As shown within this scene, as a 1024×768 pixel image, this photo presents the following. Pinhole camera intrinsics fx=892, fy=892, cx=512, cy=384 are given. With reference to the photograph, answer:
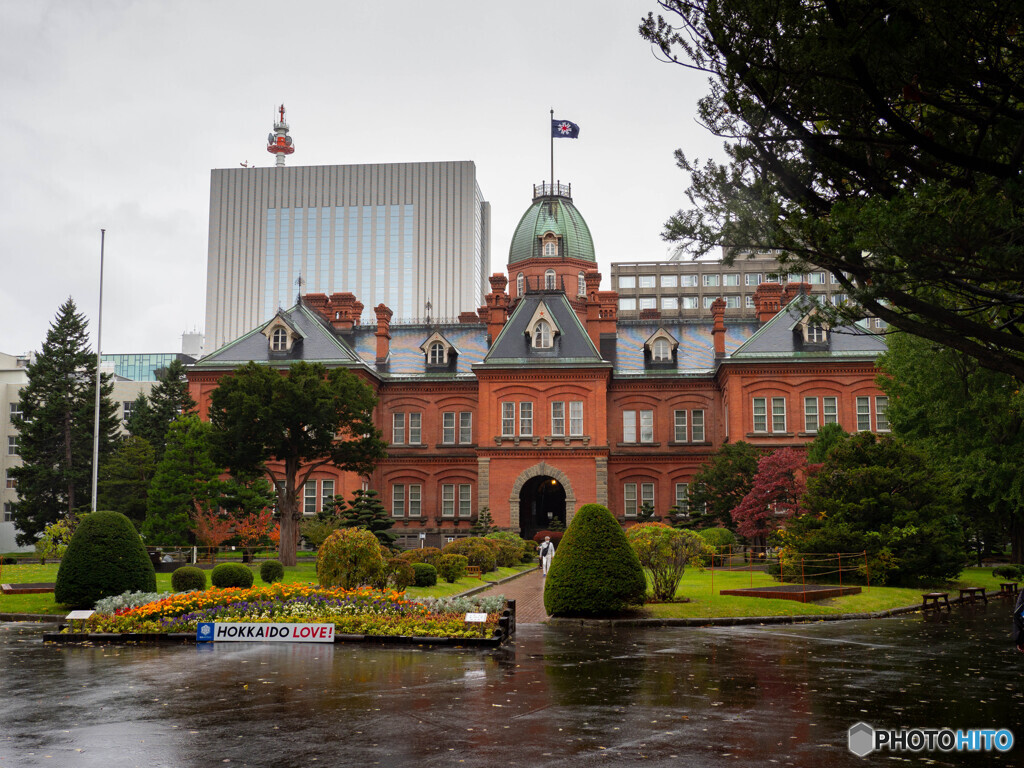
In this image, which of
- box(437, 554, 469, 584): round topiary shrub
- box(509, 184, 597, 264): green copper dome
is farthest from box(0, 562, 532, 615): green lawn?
box(509, 184, 597, 264): green copper dome

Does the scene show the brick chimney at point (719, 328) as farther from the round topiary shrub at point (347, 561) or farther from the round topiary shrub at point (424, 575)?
the round topiary shrub at point (347, 561)

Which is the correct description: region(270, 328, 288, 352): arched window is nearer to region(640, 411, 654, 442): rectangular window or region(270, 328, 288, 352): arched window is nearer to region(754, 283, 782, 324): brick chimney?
region(640, 411, 654, 442): rectangular window

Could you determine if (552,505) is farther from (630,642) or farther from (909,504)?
(630,642)

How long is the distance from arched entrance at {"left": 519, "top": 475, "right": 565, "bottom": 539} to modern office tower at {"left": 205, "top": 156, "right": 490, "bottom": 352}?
76.2 m

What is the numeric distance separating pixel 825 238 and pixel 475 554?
2253 centimetres

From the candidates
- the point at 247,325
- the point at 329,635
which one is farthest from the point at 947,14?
the point at 247,325

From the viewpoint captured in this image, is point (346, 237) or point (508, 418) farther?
point (346, 237)

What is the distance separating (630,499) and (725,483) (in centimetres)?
1015

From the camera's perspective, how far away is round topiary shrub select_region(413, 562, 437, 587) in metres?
25.2

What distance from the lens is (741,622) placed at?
20375mm

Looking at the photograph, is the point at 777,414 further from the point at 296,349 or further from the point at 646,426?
the point at 296,349

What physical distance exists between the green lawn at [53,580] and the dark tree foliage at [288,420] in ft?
15.4

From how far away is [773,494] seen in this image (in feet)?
125

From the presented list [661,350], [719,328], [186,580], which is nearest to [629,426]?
[661,350]
